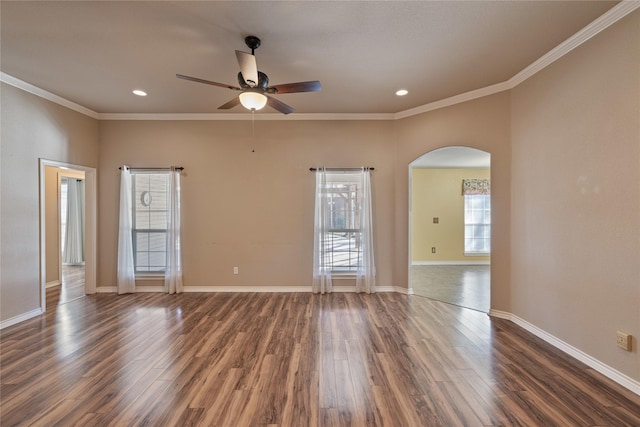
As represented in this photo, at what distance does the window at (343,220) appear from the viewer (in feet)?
14.5

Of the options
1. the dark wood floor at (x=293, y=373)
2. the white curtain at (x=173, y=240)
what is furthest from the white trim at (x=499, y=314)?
the white curtain at (x=173, y=240)

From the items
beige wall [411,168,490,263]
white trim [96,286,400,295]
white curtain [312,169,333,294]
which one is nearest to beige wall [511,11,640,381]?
white trim [96,286,400,295]

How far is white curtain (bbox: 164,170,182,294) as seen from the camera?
432cm

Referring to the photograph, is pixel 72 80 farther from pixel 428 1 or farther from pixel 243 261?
pixel 428 1

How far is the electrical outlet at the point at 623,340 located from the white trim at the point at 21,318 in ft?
20.2

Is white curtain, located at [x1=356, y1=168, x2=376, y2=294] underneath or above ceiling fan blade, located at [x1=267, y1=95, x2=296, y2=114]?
underneath

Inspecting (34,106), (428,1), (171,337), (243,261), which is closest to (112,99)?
(34,106)

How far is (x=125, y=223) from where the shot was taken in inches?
171

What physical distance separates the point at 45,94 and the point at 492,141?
605 cm

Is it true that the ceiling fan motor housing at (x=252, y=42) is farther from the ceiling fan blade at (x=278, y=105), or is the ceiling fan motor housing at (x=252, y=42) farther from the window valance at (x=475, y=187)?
the window valance at (x=475, y=187)

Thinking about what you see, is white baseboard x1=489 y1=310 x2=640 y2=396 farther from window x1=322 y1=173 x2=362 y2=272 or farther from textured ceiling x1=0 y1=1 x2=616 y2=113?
textured ceiling x1=0 y1=1 x2=616 y2=113

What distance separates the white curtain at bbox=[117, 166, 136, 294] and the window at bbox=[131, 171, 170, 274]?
0.28 ft

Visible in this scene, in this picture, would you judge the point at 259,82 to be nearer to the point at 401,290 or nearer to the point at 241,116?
the point at 241,116

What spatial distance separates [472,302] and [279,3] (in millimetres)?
4383
